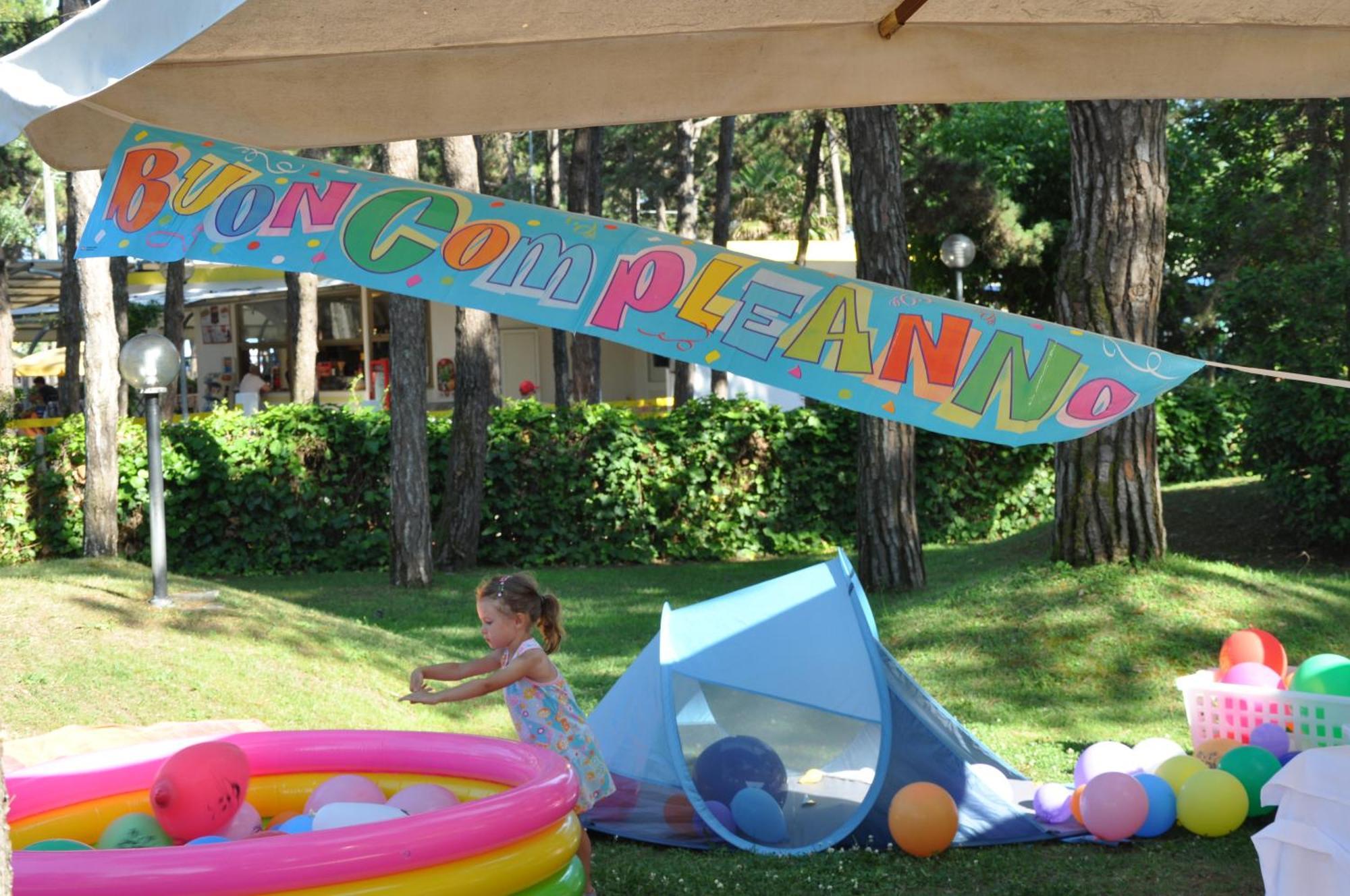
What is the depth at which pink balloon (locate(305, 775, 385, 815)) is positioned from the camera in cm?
423

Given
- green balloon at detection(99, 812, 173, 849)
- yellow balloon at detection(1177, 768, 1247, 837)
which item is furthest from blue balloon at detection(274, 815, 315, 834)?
yellow balloon at detection(1177, 768, 1247, 837)

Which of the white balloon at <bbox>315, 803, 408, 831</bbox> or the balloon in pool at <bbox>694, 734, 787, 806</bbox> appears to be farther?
the balloon in pool at <bbox>694, 734, 787, 806</bbox>

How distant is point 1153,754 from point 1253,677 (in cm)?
60

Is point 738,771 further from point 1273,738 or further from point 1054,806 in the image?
point 1273,738

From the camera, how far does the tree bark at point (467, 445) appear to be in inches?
532

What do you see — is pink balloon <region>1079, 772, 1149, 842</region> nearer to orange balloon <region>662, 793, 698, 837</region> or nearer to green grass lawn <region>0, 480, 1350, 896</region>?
green grass lawn <region>0, 480, 1350, 896</region>

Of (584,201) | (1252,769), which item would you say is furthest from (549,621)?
(584,201)

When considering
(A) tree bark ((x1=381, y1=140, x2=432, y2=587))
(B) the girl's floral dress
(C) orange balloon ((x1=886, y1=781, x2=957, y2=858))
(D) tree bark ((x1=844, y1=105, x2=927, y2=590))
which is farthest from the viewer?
(A) tree bark ((x1=381, y1=140, x2=432, y2=587))

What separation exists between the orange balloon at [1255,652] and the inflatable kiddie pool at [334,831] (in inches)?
146

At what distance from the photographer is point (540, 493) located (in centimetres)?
1447

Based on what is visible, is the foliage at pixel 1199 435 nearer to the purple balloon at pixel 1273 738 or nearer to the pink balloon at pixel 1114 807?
the purple balloon at pixel 1273 738

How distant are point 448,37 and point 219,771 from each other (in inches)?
88.0

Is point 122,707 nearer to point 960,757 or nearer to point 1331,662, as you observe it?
point 960,757

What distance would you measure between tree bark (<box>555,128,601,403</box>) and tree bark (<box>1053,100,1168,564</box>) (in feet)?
24.4
